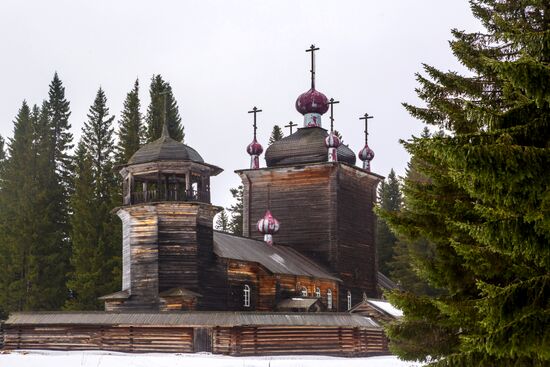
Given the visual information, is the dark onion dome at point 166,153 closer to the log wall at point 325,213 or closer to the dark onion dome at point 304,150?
the log wall at point 325,213

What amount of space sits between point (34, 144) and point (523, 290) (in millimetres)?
Answer: 56928

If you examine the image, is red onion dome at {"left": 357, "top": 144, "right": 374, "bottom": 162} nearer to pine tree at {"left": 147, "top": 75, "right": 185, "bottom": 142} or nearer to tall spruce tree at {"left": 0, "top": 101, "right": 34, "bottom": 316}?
pine tree at {"left": 147, "top": 75, "right": 185, "bottom": 142}

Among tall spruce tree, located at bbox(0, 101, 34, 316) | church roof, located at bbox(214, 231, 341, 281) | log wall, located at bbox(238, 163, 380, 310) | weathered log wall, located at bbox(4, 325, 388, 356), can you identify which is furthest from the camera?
tall spruce tree, located at bbox(0, 101, 34, 316)

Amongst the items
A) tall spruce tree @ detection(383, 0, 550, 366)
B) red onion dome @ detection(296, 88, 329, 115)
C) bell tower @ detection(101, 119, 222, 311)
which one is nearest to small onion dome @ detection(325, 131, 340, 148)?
red onion dome @ detection(296, 88, 329, 115)

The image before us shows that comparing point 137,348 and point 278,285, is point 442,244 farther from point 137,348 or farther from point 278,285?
point 278,285

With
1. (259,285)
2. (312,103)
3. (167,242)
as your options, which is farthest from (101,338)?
(312,103)

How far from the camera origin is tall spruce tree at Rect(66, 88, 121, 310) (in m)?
49.4

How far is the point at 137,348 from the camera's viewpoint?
111ft

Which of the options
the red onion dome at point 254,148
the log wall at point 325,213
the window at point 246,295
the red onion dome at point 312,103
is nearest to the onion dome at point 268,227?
the log wall at point 325,213

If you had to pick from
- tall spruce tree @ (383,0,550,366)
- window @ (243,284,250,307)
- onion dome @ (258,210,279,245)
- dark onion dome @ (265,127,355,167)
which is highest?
dark onion dome @ (265,127,355,167)

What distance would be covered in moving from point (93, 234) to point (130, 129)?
28.3 ft

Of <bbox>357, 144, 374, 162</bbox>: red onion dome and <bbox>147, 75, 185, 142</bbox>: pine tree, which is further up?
<bbox>147, 75, 185, 142</bbox>: pine tree

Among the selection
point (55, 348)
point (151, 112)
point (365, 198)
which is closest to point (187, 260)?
point (55, 348)

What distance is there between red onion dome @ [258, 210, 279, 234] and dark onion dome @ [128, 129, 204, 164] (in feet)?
35.5
